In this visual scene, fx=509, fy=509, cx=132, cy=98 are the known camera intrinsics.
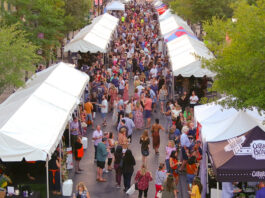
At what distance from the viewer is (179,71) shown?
2281 centimetres

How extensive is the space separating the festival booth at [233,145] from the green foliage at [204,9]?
22.8m

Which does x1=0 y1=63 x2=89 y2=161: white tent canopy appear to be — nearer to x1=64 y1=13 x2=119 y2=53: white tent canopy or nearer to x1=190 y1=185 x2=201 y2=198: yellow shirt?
x1=190 y1=185 x2=201 y2=198: yellow shirt

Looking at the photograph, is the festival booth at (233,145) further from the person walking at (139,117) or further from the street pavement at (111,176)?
the person walking at (139,117)

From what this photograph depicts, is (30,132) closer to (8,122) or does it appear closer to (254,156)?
(8,122)

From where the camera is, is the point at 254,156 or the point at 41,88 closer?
the point at 254,156

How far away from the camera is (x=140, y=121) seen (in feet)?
66.8

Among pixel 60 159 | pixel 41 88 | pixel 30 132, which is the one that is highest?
pixel 41 88

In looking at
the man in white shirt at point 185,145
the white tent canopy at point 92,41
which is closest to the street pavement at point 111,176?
the man in white shirt at point 185,145

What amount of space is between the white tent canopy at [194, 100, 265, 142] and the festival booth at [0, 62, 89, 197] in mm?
3926

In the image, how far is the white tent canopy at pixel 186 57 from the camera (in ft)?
74.3

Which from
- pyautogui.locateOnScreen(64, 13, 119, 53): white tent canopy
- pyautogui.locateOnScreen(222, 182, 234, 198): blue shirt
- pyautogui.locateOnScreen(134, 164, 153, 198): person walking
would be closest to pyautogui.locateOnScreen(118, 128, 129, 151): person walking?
pyautogui.locateOnScreen(134, 164, 153, 198): person walking

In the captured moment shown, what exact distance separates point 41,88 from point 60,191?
3.82 meters

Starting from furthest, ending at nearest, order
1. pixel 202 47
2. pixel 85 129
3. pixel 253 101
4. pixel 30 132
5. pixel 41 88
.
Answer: pixel 202 47, pixel 85 129, pixel 41 88, pixel 30 132, pixel 253 101

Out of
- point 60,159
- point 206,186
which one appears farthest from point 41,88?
point 206,186
